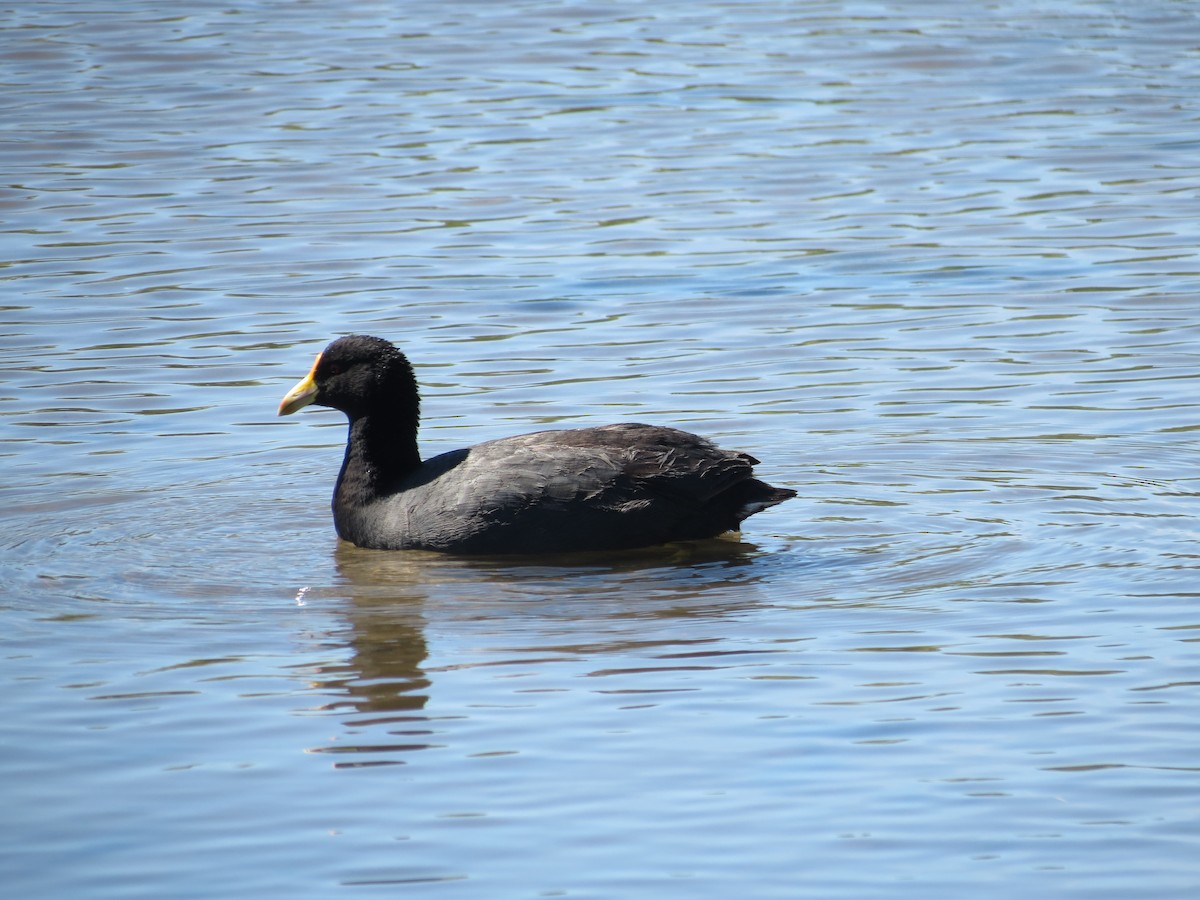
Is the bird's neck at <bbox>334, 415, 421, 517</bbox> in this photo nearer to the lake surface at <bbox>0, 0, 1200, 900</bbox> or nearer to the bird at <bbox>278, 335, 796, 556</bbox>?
the bird at <bbox>278, 335, 796, 556</bbox>

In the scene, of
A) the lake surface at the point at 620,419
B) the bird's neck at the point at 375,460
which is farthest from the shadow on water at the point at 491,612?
the bird's neck at the point at 375,460

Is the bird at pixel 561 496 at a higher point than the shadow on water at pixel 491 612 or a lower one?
higher

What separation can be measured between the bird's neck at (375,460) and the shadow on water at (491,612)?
286mm

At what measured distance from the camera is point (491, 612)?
26.0 ft

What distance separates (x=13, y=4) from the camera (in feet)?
82.3

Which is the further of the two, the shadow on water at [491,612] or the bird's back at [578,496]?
the bird's back at [578,496]

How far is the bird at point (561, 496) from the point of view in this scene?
28.7ft

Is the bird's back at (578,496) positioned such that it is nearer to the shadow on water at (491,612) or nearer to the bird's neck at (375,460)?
the shadow on water at (491,612)

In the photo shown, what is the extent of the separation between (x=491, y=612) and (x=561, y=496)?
973 mm

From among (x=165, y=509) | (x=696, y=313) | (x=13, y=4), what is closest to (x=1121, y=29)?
(x=696, y=313)

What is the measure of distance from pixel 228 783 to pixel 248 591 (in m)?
2.33

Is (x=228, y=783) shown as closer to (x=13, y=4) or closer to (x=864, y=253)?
(x=864, y=253)

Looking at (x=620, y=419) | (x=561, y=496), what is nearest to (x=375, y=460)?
(x=561, y=496)

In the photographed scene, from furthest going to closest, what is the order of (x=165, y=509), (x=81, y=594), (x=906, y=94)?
1. (x=906, y=94)
2. (x=165, y=509)
3. (x=81, y=594)
